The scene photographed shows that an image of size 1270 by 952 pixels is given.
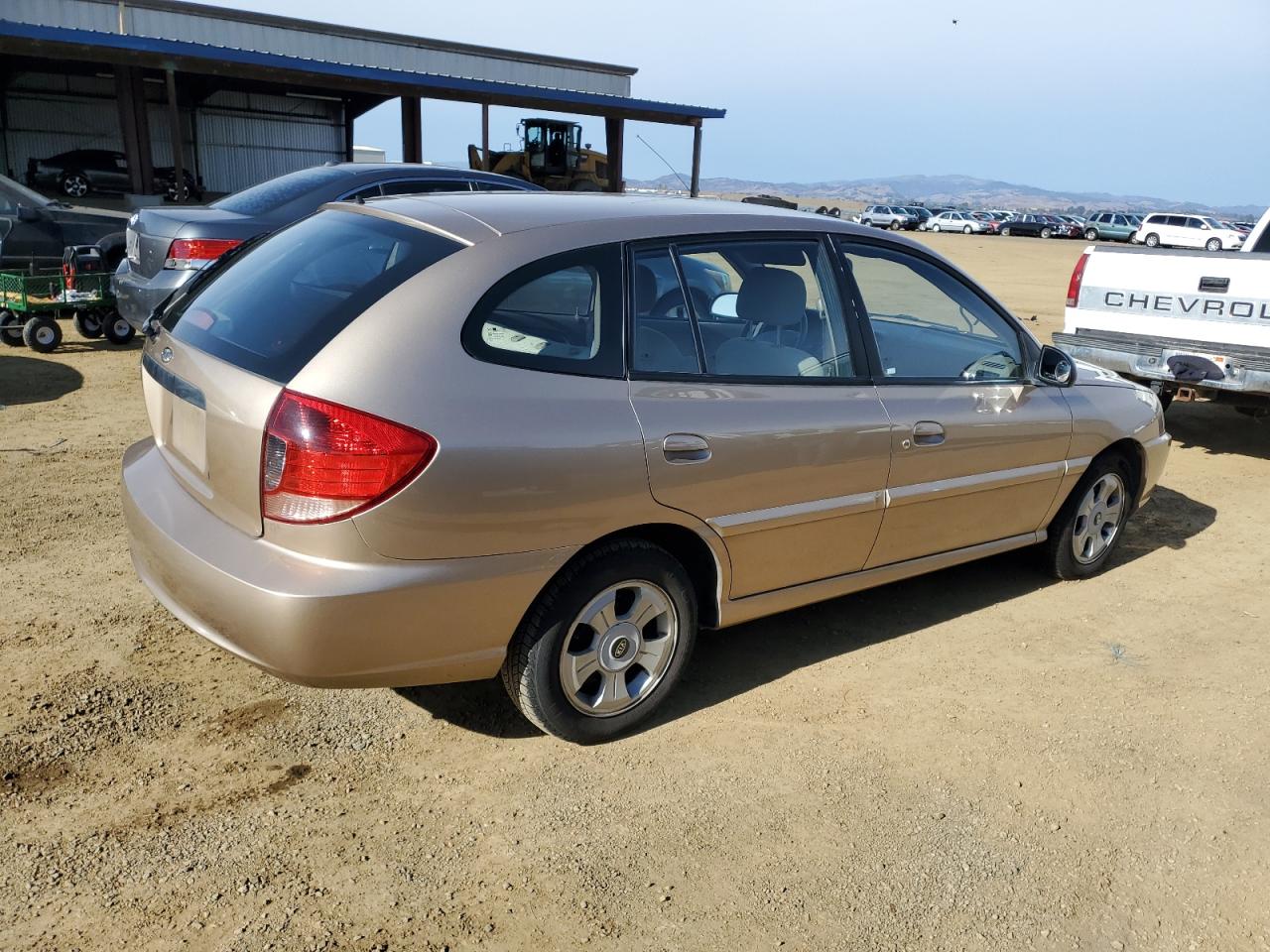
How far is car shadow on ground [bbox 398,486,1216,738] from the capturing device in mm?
3719

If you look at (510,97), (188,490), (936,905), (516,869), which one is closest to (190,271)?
(188,490)

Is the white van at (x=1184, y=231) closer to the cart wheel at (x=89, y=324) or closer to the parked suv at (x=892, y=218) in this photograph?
the parked suv at (x=892, y=218)

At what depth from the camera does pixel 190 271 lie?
7.70 m

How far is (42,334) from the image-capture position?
9125 millimetres

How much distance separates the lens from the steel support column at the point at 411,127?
26.3m

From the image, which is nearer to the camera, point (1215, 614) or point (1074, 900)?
point (1074, 900)

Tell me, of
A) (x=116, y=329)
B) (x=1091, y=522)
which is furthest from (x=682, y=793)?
(x=116, y=329)

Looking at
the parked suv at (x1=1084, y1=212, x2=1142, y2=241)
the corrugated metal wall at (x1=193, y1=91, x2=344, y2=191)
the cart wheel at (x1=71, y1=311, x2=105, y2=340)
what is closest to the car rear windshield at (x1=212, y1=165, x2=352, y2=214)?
the cart wheel at (x1=71, y1=311, x2=105, y2=340)

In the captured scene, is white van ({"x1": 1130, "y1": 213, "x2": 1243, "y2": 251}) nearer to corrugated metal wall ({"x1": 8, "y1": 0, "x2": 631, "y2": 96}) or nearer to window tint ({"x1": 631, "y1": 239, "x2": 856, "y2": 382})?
corrugated metal wall ({"x1": 8, "y1": 0, "x2": 631, "y2": 96})

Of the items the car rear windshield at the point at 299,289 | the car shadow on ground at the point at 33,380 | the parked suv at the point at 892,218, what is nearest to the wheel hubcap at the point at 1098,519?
the car rear windshield at the point at 299,289

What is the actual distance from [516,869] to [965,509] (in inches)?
97.0

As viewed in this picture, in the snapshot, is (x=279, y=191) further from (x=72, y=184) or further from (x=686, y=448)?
(x=72, y=184)

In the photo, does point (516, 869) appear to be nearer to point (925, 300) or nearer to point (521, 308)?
point (521, 308)

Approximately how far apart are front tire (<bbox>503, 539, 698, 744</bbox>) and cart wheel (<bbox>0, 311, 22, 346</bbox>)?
A: 8.08 meters
